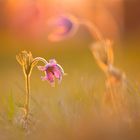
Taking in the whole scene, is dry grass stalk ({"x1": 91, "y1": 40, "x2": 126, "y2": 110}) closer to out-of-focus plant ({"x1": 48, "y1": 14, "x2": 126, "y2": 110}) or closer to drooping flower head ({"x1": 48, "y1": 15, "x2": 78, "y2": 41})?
out-of-focus plant ({"x1": 48, "y1": 14, "x2": 126, "y2": 110})

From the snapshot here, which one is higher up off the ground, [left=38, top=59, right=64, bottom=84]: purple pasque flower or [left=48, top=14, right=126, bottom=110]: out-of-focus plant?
[left=48, top=14, right=126, bottom=110]: out-of-focus plant

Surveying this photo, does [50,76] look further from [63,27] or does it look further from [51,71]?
[63,27]

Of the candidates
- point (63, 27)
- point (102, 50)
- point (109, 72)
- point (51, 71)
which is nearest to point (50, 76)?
point (51, 71)

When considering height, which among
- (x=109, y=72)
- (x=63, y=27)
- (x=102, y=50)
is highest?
(x=63, y=27)

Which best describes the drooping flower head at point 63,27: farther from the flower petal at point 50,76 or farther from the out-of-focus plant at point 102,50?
the flower petal at point 50,76

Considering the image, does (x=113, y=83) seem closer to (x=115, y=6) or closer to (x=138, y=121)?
(x=138, y=121)

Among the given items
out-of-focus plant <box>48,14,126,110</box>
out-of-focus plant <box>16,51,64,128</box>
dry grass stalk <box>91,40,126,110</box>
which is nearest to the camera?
out-of-focus plant <box>16,51,64,128</box>

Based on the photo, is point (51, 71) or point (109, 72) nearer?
point (51, 71)

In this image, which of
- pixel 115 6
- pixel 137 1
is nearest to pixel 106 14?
pixel 115 6

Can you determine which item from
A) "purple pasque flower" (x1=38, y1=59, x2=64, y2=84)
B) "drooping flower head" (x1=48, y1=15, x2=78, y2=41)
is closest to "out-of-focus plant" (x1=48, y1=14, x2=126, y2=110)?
"drooping flower head" (x1=48, y1=15, x2=78, y2=41)
